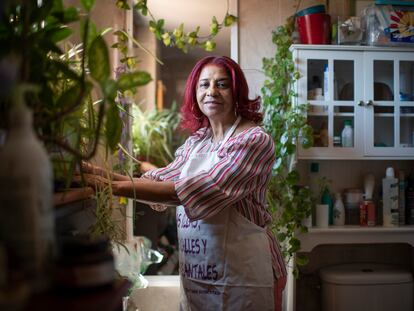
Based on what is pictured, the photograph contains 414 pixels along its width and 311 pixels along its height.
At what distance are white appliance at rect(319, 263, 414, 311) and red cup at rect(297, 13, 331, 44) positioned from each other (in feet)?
3.75

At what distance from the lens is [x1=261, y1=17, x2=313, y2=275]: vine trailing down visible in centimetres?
189

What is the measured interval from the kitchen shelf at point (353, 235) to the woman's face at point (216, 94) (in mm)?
778

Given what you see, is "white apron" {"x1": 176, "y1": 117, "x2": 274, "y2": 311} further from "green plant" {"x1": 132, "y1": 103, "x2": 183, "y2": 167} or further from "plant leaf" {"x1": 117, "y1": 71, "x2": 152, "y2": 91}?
"green plant" {"x1": 132, "y1": 103, "x2": 183, "y2": 167}

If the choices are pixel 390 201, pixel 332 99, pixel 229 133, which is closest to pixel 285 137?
pixel 332 99

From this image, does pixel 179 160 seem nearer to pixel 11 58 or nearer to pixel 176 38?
pixel 176 38

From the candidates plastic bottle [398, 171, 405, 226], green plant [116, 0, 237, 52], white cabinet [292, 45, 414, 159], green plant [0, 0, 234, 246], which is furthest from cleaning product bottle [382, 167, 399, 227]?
green plant [0, 0, 234, 246]

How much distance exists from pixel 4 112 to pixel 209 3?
1753mm

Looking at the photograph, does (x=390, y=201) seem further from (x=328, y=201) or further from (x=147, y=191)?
(x=147, y=191)

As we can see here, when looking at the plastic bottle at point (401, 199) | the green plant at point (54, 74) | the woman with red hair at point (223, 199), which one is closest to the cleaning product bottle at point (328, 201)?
the plastic bottle at point (401, 199)

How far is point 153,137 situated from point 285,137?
3.16 feet

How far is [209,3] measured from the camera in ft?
7.10

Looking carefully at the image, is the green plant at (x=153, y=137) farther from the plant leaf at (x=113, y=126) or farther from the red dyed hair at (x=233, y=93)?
the plant leaf at (x=113, y=126)

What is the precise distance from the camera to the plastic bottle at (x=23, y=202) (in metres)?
0.48

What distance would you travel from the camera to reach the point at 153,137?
257 centimetres
